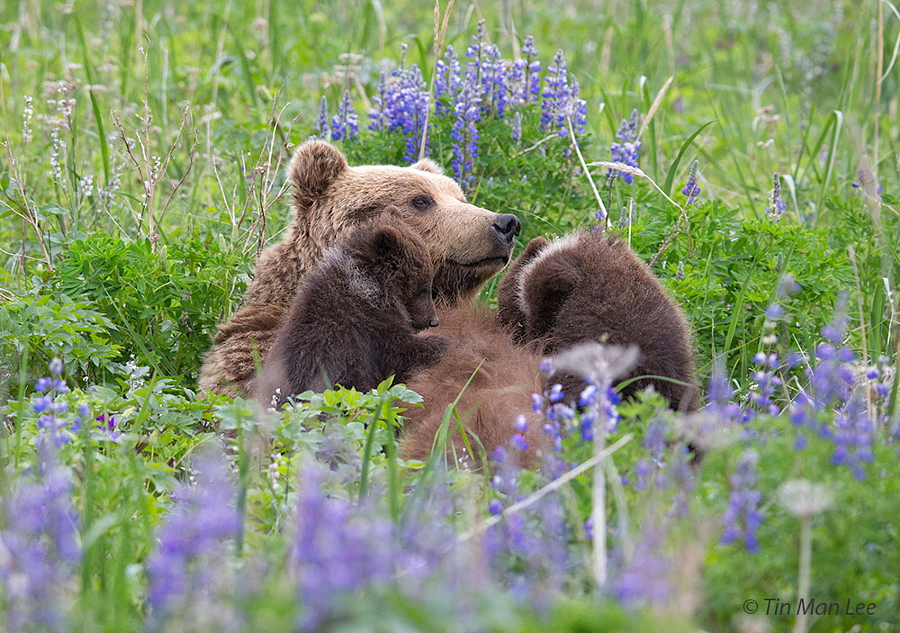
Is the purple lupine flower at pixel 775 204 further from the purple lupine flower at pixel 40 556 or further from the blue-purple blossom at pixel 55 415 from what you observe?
the purple lupine flower at pixel 40 556

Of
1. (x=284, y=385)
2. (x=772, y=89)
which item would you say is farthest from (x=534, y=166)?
(x=772, y=89)

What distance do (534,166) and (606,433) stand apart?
2.72 m

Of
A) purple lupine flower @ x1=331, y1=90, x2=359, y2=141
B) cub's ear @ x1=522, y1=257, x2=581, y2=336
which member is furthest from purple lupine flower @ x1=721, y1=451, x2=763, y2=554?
purple lupine flower @ x1=331, y1=90, x2=359, y2=141

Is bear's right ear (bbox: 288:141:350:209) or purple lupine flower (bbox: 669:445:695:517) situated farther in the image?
bear's right ear (bbox: 288:141:350:209)

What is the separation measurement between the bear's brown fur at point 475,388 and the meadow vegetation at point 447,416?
10cm

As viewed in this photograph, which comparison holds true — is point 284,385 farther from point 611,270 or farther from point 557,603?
point 557,603

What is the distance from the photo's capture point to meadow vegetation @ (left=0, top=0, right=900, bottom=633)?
1.51m

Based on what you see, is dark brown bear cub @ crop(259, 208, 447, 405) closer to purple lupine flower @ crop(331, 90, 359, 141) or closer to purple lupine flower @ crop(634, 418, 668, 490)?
purple lupine flower @ crop(634, 418, 668, 490)

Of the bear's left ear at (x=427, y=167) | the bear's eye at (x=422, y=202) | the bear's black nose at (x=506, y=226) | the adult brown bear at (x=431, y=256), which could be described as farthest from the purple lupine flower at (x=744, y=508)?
the bear's left ear at (x=427, y=167)

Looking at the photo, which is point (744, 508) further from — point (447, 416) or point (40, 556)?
point (40, 556)

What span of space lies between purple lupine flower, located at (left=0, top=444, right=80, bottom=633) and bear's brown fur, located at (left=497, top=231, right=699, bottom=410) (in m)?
1.49

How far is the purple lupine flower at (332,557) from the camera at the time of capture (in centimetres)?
127

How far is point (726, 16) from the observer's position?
1044 cm

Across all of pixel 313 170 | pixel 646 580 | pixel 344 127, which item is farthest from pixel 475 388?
pixel 344 127
